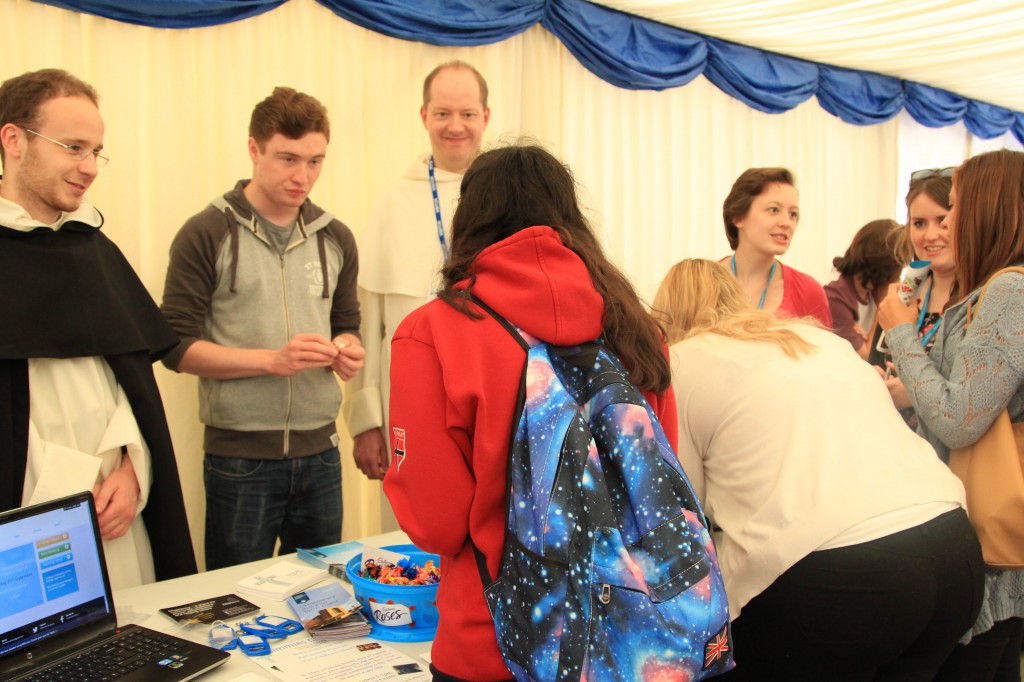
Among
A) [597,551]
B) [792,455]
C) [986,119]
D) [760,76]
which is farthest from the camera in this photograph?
[986,119]

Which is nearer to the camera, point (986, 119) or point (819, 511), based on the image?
point (819, 511)

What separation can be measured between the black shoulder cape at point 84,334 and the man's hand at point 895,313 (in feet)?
6.19

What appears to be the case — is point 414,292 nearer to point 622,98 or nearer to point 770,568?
point 770,568

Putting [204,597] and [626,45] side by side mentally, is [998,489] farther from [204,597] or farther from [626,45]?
[626,45]

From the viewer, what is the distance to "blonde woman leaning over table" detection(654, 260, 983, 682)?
163 centimetres

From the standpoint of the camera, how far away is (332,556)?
2018mm

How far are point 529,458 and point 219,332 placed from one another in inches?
58.9

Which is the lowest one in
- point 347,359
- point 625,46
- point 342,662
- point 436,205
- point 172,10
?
point 342,662

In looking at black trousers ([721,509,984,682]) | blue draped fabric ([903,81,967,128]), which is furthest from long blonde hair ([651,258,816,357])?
blue draped fabric ([903,81,967,128])

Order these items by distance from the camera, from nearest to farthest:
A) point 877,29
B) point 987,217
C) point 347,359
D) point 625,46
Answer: point 987,217 < point 347,359 < point 625,46 < point 877,29

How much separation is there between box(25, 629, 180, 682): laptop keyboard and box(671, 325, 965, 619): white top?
114cm

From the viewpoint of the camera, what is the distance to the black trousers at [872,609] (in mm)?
1615

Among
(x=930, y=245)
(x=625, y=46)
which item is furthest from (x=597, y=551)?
(x=625, y=46)

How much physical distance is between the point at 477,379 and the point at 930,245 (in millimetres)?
2103
